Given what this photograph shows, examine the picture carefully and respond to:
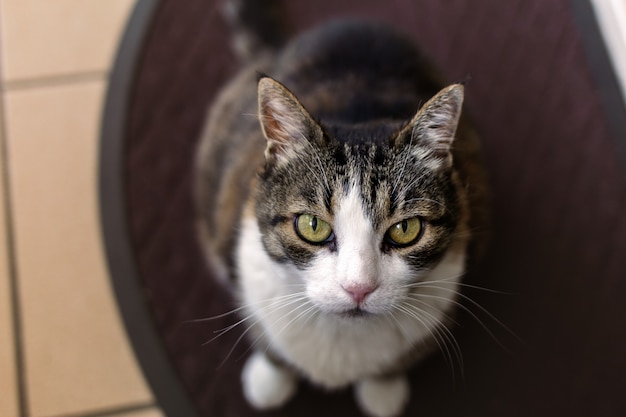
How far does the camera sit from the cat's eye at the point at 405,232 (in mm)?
786

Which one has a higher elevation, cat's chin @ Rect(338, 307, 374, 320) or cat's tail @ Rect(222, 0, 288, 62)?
cat's tail @ Rect(222, 0, 288, 62)

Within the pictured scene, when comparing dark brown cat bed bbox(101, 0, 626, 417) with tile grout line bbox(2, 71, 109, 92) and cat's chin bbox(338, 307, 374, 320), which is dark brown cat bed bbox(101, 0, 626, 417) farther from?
cat's chin bbox(338, 307, 374, 320)

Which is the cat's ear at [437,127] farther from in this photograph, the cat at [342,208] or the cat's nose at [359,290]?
the cat's nose at [359,290]

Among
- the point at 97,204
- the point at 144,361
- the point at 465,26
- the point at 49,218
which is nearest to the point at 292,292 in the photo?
the point at 144,361

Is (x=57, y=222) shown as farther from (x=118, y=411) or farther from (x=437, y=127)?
(x=437, y=127)

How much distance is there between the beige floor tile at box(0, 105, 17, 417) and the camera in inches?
48.9

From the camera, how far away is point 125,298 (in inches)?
48.7

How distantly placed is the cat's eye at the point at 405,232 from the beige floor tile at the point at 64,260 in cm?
75

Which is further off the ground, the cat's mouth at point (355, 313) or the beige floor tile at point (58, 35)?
the beige floor tile at point (58, 35)

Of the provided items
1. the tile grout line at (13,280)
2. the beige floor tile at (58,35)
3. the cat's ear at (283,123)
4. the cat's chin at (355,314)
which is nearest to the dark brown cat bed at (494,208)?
the beige floor tile at (58,35)

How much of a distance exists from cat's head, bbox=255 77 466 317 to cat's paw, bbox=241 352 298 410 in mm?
369

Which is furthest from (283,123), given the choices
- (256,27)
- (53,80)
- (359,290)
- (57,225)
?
(53,80)

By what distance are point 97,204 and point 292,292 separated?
65 cm

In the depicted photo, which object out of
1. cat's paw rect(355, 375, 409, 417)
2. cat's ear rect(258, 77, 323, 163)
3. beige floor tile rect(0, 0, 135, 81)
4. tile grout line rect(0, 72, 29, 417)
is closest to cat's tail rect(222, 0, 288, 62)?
beige floor tile rect(0, 0, 135, 81)
